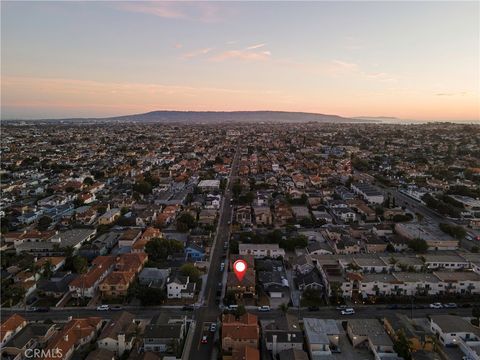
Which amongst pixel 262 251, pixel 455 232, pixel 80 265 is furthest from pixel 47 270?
pixel 455 232

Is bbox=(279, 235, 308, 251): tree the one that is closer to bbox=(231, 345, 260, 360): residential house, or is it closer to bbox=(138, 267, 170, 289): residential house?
bbox=(138, 267, 170, 289): residential house

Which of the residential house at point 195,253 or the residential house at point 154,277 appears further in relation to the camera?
the residential house at point 195,253

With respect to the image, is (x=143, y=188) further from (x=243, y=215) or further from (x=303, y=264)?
(x=303, y=264)

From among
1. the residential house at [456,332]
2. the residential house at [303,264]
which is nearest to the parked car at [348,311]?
the residential house at [456,332]

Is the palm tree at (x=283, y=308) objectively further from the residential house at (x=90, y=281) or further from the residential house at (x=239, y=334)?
the residential house at (x=90, y=281)

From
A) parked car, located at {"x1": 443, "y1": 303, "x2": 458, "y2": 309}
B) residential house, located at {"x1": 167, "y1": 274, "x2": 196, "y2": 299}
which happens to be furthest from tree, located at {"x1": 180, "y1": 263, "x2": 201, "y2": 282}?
parked car, located at {"x1": 443, "y1": 303, "x2": 458, "y2": 309}
